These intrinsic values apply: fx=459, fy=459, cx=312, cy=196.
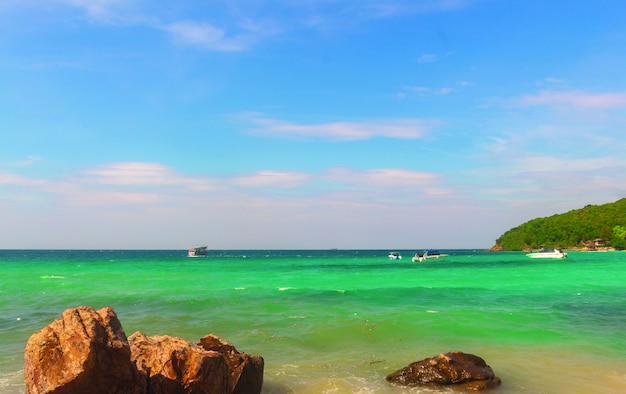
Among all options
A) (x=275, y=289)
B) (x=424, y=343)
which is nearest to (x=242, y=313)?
(x=424, y=343)

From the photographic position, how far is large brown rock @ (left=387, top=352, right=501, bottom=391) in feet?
41.7

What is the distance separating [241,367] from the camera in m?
11.7

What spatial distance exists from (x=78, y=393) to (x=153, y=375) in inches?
65.8

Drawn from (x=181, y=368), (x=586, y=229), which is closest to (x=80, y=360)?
(x=181, y=368)

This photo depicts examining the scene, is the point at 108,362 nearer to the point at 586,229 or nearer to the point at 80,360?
the point at 80,360

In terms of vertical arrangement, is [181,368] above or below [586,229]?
below

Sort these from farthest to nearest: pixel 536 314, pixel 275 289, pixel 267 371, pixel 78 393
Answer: pixel 275 289 → pixel 536 314 → pixel 267 371 → pixel 78 393

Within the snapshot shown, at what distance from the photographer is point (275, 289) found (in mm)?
40531

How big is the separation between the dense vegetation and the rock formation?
17721 cm

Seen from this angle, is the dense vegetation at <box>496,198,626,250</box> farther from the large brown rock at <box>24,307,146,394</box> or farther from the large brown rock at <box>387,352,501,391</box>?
the large brown rock at <box>24,307,146,394</box>

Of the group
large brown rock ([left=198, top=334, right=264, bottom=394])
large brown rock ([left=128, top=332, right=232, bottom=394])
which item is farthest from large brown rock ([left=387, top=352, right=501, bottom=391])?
large brown rock ([left=128, top=332, right=232, bottom=394])

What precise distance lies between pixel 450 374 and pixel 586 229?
7433 inches

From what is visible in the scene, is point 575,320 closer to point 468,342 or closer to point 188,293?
point 468,342

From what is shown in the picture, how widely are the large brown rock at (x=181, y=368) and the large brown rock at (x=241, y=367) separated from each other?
872 millimetres
